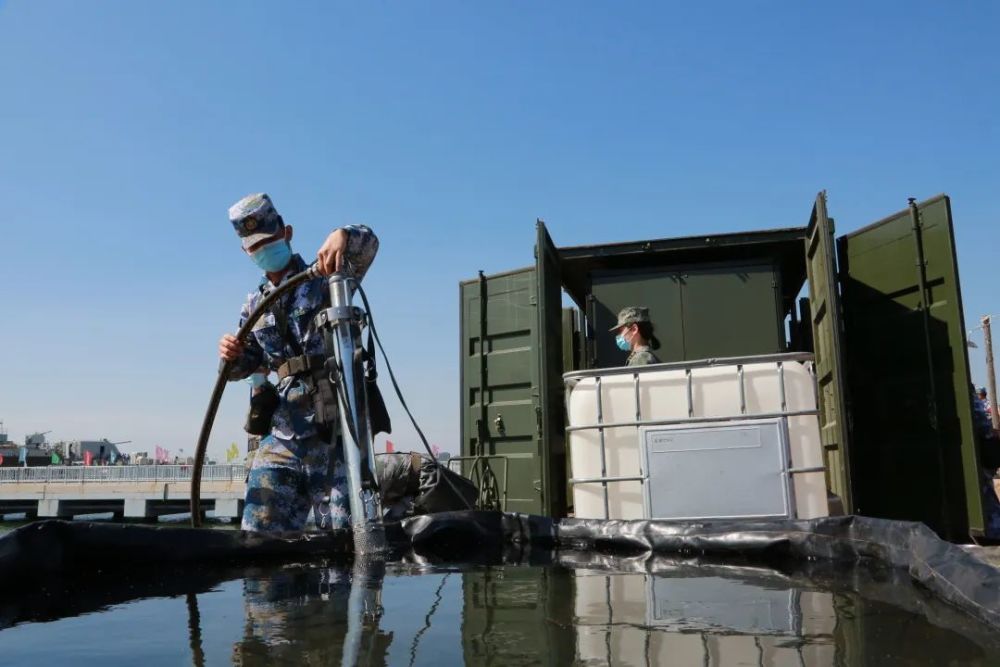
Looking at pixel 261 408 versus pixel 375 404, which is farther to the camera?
pixel 261 408

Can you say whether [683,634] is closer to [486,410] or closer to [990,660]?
[990,660]

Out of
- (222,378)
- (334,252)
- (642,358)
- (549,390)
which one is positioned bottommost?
(222,378)

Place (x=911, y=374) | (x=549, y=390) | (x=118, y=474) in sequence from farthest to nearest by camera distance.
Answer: (x=118, y=474) < (x=549, y=390) < (x=911, y=374)

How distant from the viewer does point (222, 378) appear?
296cm

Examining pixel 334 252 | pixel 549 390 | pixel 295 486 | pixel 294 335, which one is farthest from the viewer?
pixel 549 390

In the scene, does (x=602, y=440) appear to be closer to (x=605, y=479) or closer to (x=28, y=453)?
(x=605, y=479)

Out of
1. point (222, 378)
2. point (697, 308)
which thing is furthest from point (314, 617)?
point (697, 308)

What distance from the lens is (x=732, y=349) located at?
19.6 feet

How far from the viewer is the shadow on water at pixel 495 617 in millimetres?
1218

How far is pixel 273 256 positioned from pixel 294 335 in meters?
0.35

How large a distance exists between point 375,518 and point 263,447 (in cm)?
70

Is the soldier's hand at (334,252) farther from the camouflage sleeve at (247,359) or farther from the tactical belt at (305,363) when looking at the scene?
the camouflage sleeve at (247,359)

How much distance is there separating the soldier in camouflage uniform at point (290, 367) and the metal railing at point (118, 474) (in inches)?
1098

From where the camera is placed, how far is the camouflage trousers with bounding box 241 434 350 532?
2.71 meters
